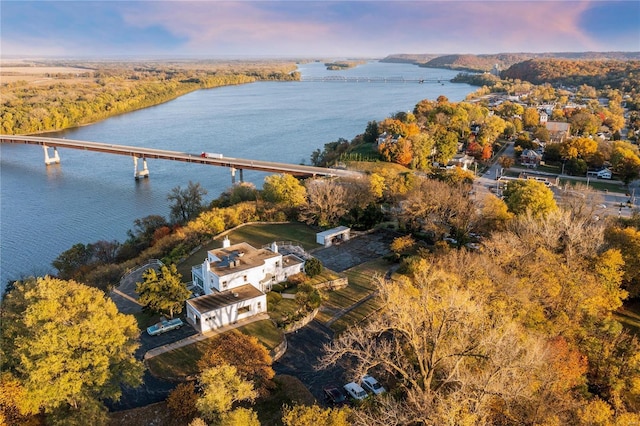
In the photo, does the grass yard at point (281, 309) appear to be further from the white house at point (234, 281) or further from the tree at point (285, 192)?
the tree at point (285, 192)

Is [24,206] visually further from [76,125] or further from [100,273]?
[76,125]

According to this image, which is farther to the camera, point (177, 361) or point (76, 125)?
point (76, 125)

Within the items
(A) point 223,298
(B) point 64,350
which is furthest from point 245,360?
(B) point 64,350

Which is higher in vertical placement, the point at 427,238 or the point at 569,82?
the point at 569,82

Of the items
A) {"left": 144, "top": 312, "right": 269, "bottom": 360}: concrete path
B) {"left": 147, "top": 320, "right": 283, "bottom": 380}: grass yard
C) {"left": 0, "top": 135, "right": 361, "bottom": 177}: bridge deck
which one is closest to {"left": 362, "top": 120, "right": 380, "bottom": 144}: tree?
{"left": 0, "top": 135, "right": 361, "bottom": 177}: bridge deck

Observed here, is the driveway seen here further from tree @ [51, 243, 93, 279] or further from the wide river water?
the wide river water

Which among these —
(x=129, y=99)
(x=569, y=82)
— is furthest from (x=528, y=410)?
(x=569, y=82)

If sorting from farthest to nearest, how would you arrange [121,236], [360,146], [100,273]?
1. [360,146]
2. [121,236]
3. [100,273]
